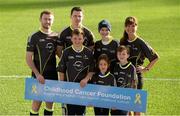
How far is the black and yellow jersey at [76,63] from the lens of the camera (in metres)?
6.59

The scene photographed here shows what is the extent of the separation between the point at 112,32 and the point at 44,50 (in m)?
9.44

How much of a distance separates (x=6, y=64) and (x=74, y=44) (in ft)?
17.3

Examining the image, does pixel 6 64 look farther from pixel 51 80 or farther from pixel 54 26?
pixel 54 26

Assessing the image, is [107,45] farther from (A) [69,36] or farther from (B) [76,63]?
(A) [69,36]

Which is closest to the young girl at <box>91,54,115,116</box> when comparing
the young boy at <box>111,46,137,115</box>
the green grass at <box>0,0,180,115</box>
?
the young boy at <box>111,46,137,115</box>

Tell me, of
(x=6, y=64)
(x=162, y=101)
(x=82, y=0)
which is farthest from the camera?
(x=82, y=0)

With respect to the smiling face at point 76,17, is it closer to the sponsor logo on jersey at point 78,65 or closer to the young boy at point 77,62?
the young boy at point 77,62

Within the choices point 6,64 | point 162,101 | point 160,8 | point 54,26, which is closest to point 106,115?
point 162,101

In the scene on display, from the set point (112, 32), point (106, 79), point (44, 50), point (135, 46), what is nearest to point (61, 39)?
point (44, 50)

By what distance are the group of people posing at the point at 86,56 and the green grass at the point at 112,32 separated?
144cm

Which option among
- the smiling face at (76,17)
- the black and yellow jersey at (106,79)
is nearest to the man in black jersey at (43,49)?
the smiling face at (76,17)

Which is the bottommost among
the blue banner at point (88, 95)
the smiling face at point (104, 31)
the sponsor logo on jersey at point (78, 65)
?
the blue banner at point (88, 95)

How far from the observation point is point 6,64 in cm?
1150

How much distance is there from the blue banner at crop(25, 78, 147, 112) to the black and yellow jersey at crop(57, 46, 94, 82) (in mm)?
181
